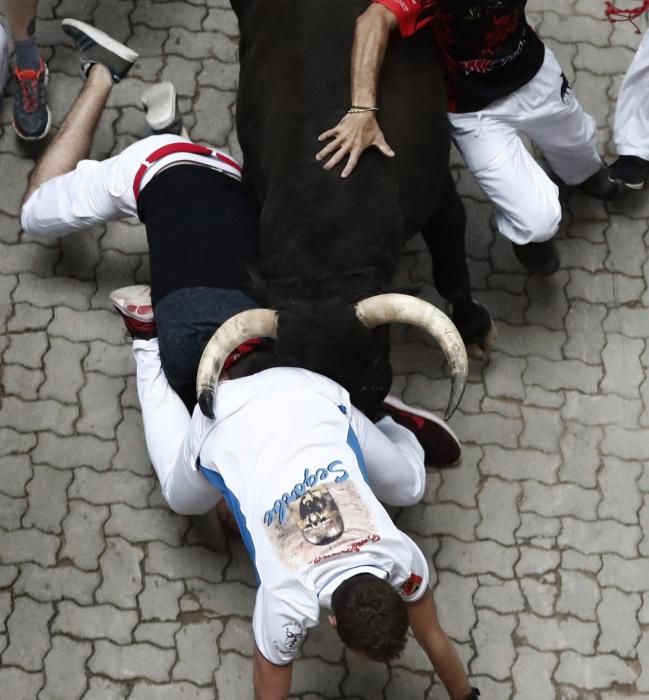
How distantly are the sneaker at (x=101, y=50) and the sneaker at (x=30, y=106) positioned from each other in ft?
0.89

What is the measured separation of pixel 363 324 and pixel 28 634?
2089 millimetres

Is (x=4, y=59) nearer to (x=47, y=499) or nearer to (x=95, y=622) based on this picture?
(x=47, y=499)

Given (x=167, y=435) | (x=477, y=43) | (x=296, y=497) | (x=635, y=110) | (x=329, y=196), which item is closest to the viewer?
(x=296, y=497)

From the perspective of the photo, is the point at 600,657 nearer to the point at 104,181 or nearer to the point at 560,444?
the point at 560,444

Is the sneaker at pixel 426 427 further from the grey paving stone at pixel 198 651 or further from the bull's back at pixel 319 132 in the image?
the grey paving stone at pixel 198 651

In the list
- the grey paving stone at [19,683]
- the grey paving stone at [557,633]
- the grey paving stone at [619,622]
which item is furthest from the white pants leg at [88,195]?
the grey paving stone at [619,622]

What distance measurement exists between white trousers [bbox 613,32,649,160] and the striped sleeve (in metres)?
1.29

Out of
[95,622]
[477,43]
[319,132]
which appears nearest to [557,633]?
[95,622]

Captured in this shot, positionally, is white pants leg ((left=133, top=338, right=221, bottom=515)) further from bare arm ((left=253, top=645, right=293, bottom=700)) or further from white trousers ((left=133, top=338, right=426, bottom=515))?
bare arm ((left=253, top=645, right=293, bottom=700))

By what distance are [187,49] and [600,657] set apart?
3626mm

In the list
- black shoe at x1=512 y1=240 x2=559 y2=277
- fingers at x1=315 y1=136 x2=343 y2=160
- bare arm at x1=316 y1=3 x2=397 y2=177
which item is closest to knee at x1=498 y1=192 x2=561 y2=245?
black shoe at x1=512 y1=240 x2=559 y2=277

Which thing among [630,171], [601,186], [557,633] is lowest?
[557,633]

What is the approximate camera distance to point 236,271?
4.33 m

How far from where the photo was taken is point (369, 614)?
11.1 feet
